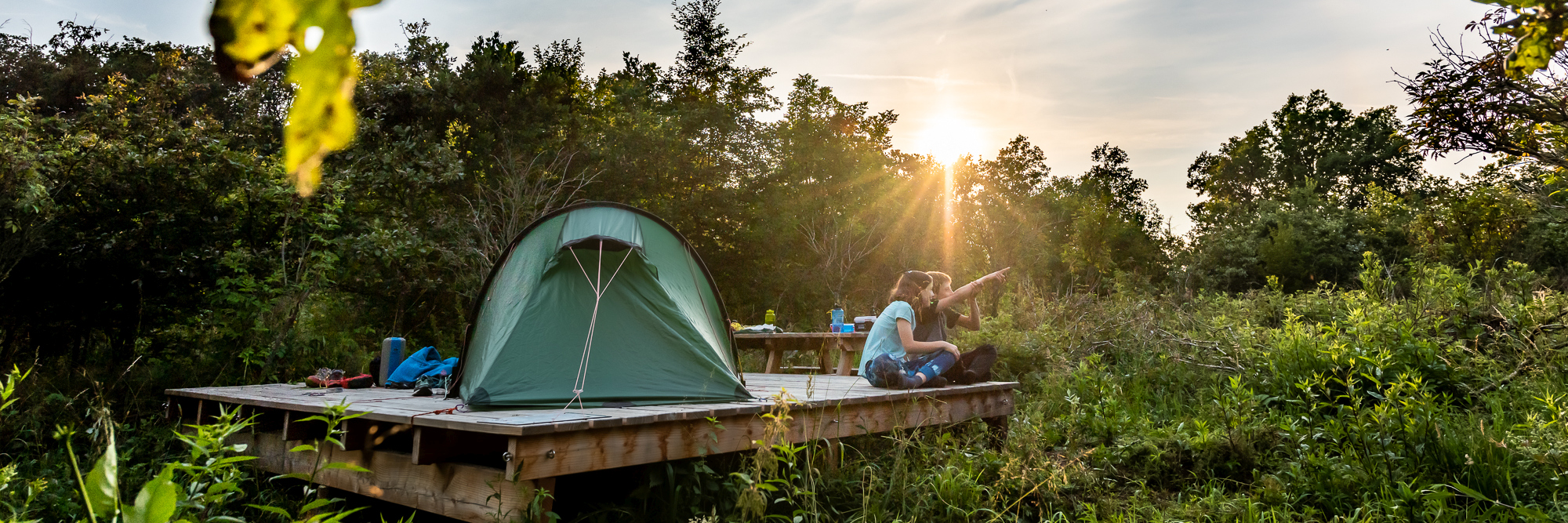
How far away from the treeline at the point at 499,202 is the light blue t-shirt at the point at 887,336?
9.07 ft

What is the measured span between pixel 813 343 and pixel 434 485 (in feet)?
14.8

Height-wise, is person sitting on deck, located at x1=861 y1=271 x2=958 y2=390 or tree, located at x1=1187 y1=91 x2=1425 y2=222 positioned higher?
tree, located at x1=1187 y1=91 x2=1425 y2=222

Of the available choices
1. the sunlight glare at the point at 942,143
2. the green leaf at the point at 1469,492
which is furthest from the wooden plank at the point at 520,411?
the sunlight glare at the point at 942,143

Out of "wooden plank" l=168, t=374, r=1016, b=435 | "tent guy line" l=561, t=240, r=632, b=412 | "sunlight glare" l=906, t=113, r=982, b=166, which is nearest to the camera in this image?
"wooden plank" l=168, t=374, r=1016, b=435

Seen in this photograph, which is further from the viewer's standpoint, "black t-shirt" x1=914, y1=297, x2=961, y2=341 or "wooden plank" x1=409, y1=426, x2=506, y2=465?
"black t-shirt" x1=914, y1=297, x2=961, y2=341

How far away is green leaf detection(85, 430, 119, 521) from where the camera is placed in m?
0.85

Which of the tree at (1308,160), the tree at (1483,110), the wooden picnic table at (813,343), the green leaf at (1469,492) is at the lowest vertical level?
the green leaf at (1469,492)

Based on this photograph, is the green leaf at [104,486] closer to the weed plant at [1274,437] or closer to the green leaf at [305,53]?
the green leaf at [305,53]

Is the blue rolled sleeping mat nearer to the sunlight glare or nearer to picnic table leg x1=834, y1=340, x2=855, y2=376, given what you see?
picnic table leg x1=834, y1=340, x2=855, y2=376

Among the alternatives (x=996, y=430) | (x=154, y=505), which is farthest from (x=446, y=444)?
(x=996, y=430)

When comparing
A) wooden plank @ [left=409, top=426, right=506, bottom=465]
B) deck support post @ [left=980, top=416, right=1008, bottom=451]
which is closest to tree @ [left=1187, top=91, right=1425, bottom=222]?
deck support post @ [left=980, top=416, right=1008, bottom=451]

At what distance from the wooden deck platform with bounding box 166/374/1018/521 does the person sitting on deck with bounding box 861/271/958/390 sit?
170mm

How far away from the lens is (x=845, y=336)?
715 cm

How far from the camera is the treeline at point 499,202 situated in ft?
20.1
